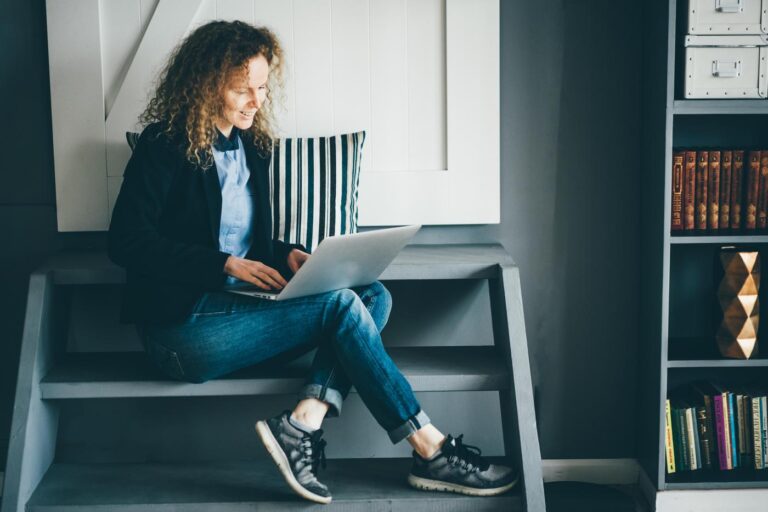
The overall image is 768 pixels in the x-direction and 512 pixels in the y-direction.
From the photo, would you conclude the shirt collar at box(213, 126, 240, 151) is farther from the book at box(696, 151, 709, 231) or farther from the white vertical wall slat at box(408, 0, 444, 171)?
the book at box(696, 151, 709, 231)

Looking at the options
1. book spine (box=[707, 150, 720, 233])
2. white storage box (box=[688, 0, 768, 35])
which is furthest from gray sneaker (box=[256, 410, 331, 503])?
white storage box (box=[688, 0, 768, 35])

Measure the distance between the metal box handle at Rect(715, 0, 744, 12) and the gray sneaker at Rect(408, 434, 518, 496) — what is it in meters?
1.37

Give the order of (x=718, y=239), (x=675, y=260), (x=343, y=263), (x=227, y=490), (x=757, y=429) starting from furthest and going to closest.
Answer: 1. (x=675, y=260)
2. (x=757, y=429)
3. (x=718, y=239)
4. (x=227, y=490)
5. (x=343, y=263)

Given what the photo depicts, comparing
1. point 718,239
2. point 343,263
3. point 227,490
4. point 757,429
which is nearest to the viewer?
point 343,263

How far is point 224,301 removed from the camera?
2.27m

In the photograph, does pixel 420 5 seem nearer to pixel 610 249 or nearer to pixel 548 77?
pixel 548 77

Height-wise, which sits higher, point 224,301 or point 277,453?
point 224,301

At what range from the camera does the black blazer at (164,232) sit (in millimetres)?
2203

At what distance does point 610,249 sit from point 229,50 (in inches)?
52.3

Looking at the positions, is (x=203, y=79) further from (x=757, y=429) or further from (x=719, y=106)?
(x=757, y=429)

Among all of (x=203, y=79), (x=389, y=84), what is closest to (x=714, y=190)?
(x=389, y=84)

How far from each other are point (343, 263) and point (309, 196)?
50 cm

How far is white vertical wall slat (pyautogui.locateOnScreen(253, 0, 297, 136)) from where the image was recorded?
2.67 m

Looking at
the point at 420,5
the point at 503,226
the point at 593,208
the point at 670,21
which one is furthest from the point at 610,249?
the point at 420,5
